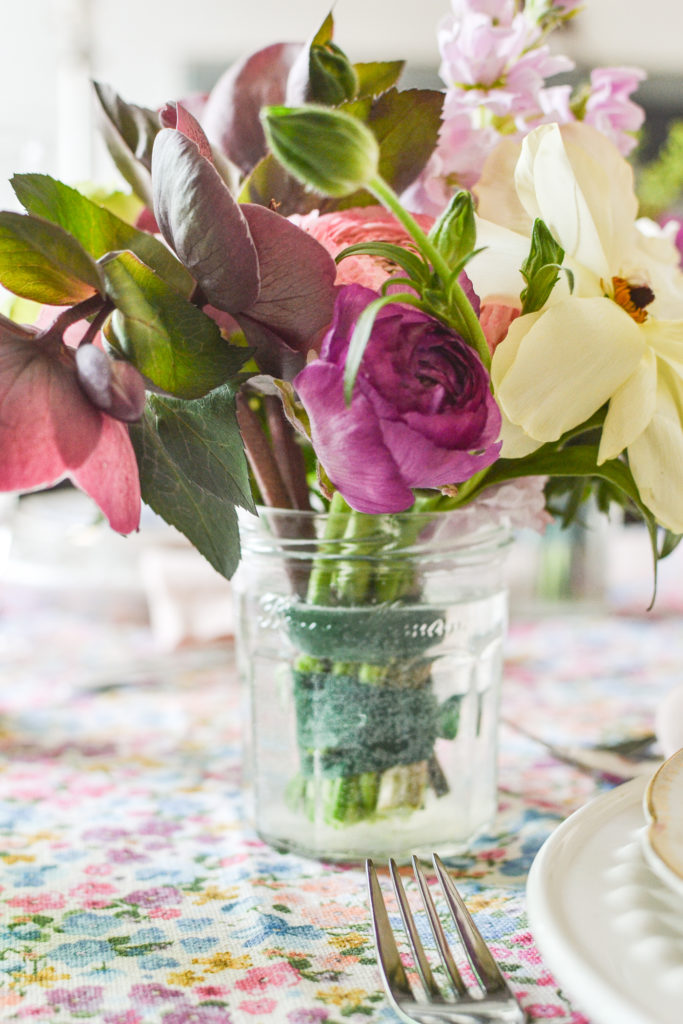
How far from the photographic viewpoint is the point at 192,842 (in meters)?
0.43

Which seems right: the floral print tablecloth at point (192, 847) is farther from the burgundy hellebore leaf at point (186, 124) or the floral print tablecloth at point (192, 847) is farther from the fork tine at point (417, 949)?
the burgundy hellebore leaf at point (186, 124)

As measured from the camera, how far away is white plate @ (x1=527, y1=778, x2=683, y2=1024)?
23cm

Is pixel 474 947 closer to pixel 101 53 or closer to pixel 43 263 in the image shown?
pixel 43 263

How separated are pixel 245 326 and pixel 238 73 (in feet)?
0.45

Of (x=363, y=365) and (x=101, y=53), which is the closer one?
(x=363, y=365)

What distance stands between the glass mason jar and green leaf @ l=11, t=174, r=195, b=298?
108 mm

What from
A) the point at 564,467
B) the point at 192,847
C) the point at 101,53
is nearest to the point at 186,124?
the point at 564,467

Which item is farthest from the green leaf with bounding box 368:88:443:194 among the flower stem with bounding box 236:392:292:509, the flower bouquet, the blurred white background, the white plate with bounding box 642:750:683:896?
the blurred white background

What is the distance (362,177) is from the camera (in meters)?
0.26

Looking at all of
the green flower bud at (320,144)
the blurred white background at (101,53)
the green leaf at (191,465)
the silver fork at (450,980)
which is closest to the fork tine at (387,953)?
the silver fork at (450,980)

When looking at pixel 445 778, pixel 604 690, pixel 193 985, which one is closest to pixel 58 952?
pixel 193 985

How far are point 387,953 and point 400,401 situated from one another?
16cm

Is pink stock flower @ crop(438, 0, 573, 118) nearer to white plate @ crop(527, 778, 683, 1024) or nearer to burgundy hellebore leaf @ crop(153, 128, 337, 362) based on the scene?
burgundy hellebore leaf @ crop(153, 128, 337, 362)

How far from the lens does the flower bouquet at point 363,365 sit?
282 millimetres
